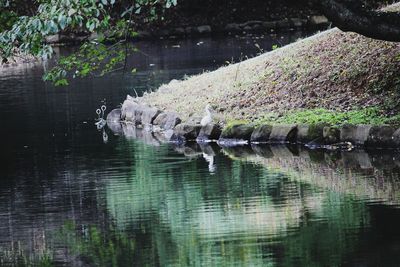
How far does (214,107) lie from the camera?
62.6ft

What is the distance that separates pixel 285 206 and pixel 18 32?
151 inches

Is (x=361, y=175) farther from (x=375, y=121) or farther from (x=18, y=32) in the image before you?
(x=18, y=32)

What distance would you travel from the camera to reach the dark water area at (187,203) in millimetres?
9641

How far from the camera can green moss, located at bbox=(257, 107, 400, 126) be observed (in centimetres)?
1570

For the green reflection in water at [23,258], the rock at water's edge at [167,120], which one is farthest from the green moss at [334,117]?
the green reflection in water at [23,258]

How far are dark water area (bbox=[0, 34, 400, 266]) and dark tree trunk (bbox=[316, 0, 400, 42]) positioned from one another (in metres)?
1.83

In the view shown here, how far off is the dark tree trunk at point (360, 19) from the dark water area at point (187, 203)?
183 cm

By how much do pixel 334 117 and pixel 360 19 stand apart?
11.8 feet

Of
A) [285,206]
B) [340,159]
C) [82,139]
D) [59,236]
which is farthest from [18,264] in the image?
[82,139]

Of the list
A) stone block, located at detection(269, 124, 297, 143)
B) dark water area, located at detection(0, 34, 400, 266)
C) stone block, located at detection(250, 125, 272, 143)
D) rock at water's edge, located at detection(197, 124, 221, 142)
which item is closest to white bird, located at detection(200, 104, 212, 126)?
rock at water's edge, located at detection(197, 124, 221, 142)

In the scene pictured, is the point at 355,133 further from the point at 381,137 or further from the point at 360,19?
the point at 360,19

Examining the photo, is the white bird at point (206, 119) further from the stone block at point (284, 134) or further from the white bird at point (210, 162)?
the white bird at point (210, 162)

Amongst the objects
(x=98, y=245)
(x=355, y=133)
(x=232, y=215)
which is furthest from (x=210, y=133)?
(x=98, y=245)

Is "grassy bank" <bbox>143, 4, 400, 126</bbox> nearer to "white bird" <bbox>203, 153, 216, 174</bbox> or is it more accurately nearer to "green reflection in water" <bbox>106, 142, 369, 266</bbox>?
"white bird" <bbox>203, 153, 216, 174</bbox>
